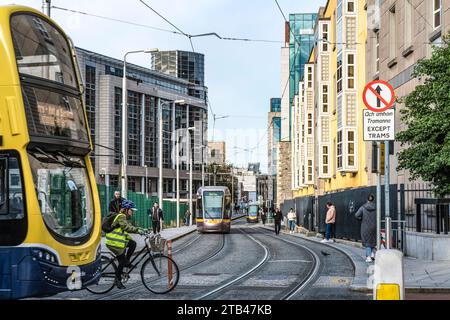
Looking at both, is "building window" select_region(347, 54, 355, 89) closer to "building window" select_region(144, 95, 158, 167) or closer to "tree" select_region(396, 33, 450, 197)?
"tree" select_region(396, 33, 450, 197)

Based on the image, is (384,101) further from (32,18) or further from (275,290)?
(32,18)

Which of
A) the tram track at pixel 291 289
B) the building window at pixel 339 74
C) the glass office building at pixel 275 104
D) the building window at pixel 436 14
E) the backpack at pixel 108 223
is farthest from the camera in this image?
the glass office building at pixel 275 104

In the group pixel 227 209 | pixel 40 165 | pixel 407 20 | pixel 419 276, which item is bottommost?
pixel 419 276

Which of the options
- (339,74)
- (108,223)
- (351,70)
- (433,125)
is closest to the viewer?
(108,223)

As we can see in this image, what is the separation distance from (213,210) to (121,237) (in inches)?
1250

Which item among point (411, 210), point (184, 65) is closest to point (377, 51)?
point (411, 210)

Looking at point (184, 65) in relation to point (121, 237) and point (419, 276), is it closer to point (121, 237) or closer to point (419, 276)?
point (419, 276)

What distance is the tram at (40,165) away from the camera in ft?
33.8

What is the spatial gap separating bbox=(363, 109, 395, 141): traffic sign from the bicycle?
413 centimetres

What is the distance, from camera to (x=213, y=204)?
44625mm

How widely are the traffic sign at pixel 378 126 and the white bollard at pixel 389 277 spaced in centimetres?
356

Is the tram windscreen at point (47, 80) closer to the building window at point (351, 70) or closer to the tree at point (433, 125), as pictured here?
the tree at point (433, 125)

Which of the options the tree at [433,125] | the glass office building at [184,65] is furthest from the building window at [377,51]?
the glass office building at [184,65]
